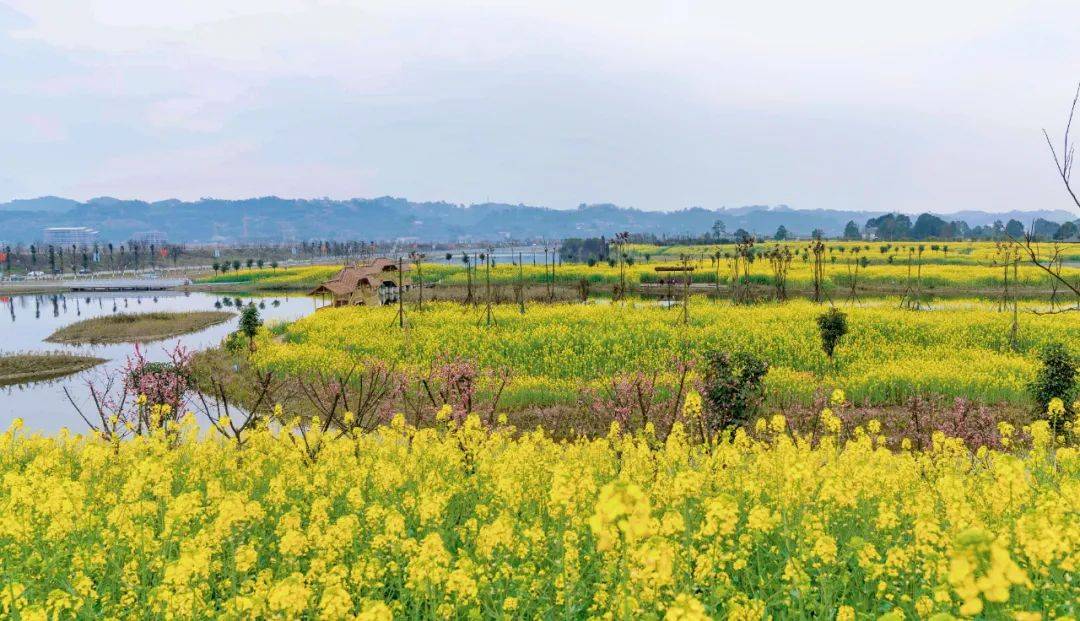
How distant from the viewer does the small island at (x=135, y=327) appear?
135 feet

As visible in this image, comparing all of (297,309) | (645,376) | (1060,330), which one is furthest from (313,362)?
(297,309)

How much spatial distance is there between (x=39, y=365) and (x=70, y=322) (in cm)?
2162

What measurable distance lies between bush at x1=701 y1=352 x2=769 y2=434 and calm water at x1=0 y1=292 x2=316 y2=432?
1940 centimetres

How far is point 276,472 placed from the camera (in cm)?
910

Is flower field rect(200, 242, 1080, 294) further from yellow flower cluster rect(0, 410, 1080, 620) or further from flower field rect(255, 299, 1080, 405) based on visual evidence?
yellow flower cluster rect(0, 410, 1080, 620)

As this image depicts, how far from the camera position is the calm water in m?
24.0

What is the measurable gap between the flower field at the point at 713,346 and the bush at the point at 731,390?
4.20 meters

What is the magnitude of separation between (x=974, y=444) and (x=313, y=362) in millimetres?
20884

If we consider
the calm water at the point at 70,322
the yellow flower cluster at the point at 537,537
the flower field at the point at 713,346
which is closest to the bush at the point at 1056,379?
the flower field at the point at 713,346

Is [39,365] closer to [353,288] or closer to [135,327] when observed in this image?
[135,327]

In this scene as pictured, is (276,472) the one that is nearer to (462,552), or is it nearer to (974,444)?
(462,552)

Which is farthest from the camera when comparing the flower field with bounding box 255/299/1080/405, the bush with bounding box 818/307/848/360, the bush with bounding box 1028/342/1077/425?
the bush with bounding box 818/307/848/360

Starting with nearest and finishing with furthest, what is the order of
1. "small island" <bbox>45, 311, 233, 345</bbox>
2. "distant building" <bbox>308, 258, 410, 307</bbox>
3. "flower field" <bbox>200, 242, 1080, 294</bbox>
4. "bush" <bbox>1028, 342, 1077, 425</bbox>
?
"bush" <bbox>1028, 342, 1077, 425</bbox> → "small island" <bbox>45, 311, 233, 345</bbox> → "distant building" <bbox>308, 258, 410, 307</bbox> → "flower field" <bbox>200, 242, 1080, 294</bbox>

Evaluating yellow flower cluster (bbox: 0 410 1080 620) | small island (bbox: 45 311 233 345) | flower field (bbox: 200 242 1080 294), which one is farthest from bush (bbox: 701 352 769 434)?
small island (bbox: 45 311 233 345)
